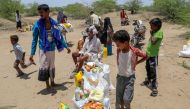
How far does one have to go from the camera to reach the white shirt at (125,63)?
5.60 m

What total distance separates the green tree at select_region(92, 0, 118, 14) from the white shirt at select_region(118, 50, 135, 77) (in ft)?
87.7

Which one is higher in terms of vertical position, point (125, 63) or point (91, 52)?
point (125, 63)

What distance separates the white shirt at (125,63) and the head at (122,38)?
15 cm

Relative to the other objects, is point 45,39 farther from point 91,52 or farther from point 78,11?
point 78,11

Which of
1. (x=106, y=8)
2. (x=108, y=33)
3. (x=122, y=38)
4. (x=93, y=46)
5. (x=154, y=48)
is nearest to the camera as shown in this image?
(x=122, y=38)

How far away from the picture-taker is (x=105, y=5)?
111 ft

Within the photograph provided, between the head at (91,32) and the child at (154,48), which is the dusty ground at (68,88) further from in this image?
the head at (91,32)

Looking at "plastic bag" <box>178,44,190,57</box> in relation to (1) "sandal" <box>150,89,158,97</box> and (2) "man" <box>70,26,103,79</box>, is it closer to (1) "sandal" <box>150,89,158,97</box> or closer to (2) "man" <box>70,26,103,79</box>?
(2) "man" <box>70,26,103,79</box>

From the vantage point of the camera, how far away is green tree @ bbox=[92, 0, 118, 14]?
107ft

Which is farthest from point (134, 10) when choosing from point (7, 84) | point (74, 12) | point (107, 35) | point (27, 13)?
point (7, 84)

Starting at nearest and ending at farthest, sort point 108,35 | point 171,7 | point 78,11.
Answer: point 108,35 → point 171,7 → point 78,11

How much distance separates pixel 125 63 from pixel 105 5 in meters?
28.6

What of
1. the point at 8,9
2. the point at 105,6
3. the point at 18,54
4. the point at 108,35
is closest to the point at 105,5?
the point at 105,6

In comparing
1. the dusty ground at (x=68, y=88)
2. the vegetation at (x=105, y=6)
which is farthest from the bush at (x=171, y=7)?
the dusty ground at (x=68, y=88)
